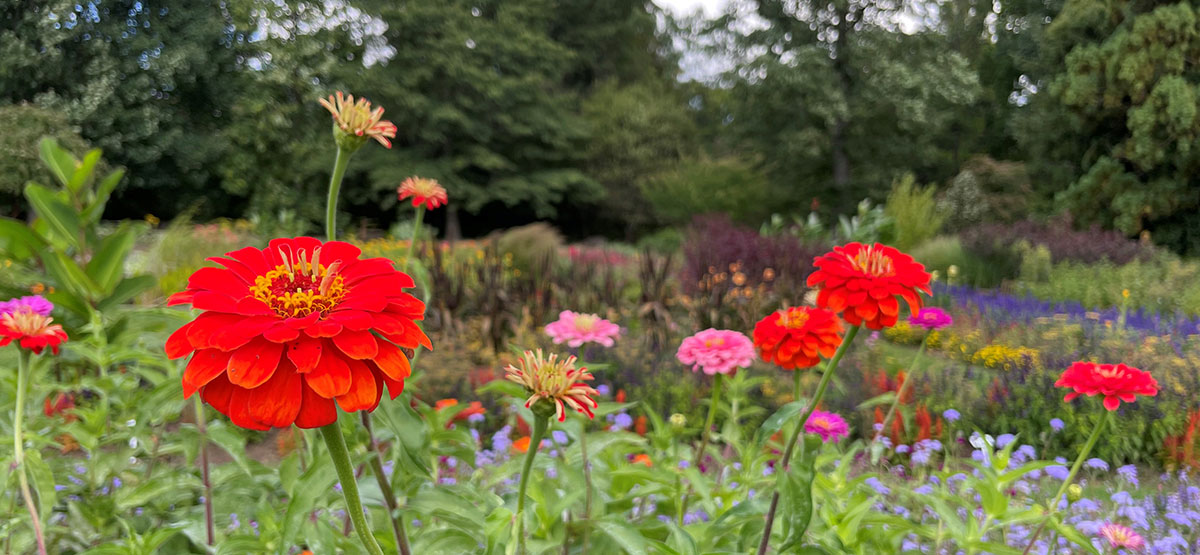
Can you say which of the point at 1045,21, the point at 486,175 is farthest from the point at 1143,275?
the point at 486,175

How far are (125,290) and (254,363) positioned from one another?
74.0 inches

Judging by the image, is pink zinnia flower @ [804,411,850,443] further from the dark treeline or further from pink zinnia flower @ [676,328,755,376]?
the dark treeline

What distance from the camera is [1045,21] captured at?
13914 mm

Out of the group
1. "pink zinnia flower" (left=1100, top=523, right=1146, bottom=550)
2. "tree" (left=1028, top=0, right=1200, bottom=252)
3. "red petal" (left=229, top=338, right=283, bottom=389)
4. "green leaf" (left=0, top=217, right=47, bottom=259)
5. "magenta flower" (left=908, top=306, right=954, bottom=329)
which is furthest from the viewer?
"tree" (left=1028, top=0, right=1200, bottom=252)

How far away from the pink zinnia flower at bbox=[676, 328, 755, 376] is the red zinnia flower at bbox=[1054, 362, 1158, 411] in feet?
1.84

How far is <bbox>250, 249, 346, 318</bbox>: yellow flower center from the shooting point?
63 cm

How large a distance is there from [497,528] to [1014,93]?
743 inches

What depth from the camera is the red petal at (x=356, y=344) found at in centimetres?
54

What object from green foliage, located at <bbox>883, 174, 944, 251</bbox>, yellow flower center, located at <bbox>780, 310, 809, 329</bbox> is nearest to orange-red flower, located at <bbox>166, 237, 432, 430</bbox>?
yellow flower center, located at <bbox>780, 310, 809, 329</bbox>

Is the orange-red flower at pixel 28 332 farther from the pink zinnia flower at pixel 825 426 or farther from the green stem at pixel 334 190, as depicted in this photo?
the pink zinnia flower at pixel 825 426

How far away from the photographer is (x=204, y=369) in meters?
0.55

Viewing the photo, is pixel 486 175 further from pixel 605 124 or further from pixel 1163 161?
pixel 1163 161

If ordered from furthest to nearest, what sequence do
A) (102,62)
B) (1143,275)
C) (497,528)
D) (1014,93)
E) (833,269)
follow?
(1014,93)
(102,62)
(1143,275)
(833,269)
(497,528)

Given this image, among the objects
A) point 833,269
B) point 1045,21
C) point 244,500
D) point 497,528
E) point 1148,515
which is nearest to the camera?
point 497,528
